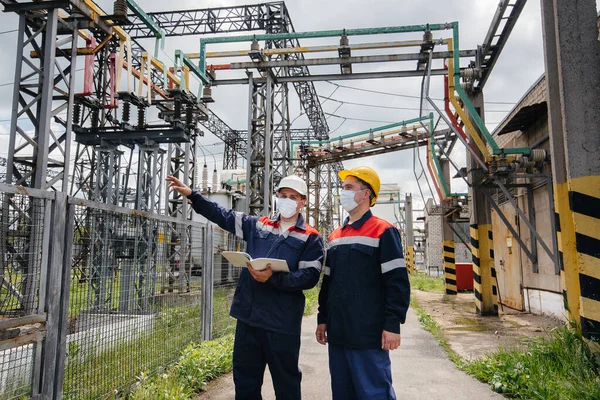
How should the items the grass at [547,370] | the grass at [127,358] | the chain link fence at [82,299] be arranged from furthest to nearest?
the grass at [547,370] → the grass at [127,358] → the chain link fence at [82,299]

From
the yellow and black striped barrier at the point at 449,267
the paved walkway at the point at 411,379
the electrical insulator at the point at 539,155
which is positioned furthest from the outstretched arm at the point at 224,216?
the yellow and black striped barrier at the point at 449,267

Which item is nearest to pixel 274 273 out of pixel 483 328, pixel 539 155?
pixel 483 328

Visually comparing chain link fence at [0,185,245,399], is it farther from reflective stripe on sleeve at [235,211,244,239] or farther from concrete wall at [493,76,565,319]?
concrete wall at [493,76,565,319]

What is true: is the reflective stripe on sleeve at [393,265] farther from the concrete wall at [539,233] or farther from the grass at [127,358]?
the concrete wall at [539,233]

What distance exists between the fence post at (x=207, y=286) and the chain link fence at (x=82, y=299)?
0.67 meters

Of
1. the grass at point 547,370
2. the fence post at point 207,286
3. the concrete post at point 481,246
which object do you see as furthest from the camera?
the concrete post at point 481,246

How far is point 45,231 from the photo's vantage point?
3.30m

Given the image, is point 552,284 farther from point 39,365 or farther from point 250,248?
point 39,365

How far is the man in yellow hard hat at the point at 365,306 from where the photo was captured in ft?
10.1

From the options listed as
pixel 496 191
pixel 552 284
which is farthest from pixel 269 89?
pixel 552 284

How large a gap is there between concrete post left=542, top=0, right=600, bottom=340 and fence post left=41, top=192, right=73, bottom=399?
196 inches

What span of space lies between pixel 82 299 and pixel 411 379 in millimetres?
3797

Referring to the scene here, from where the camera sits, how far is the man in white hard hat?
343 cm

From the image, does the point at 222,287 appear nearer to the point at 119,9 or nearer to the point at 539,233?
the point at 119,9
